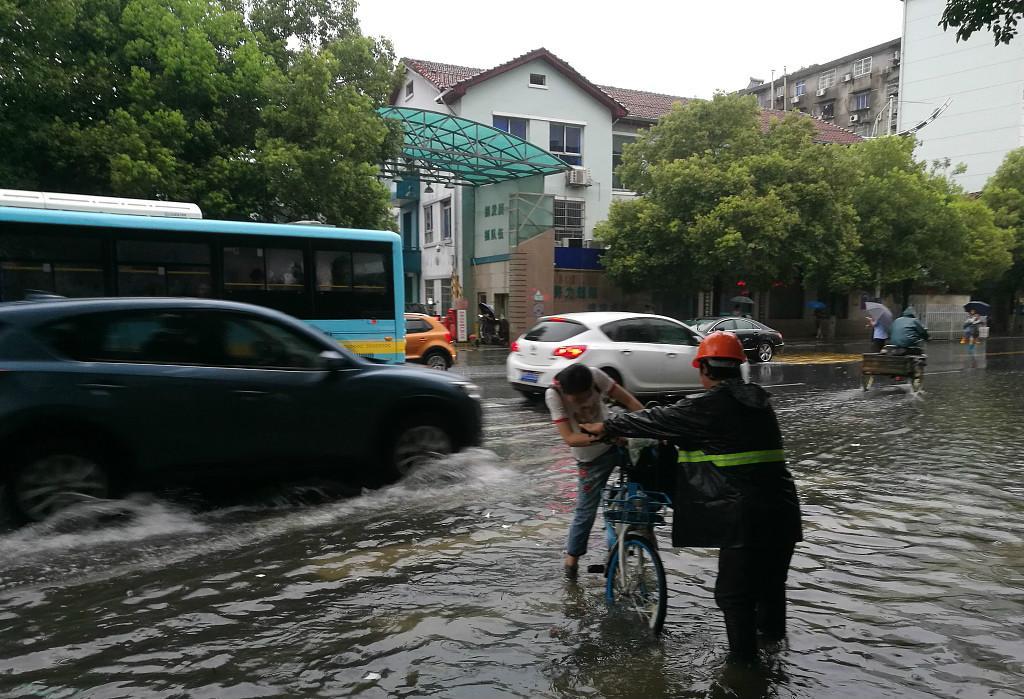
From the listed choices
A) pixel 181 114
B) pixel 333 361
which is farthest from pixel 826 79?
pixel 333 361

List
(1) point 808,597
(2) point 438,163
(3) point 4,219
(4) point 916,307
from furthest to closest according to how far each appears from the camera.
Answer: (4) point 916,307 < (2) point 438,163 < (3) point 4,219 < (1) point 808,597

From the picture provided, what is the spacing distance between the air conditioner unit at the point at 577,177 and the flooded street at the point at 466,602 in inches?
1045

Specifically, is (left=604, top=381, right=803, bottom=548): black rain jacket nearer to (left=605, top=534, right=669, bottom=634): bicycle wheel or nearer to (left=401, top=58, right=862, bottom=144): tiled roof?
(left=605, top=534, right=669, bottom=634): bicycle wheel

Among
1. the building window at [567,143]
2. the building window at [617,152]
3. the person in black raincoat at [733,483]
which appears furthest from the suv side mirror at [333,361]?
the building window at [617,152]

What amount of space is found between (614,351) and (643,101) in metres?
29.3

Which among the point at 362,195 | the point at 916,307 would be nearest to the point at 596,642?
the point at 362,195

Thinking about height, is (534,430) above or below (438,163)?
below

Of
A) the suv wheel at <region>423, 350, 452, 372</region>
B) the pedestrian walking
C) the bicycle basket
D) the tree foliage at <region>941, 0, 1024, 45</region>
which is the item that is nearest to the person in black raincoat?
the bicycle basket

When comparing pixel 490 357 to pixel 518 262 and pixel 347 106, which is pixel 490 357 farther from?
pixel 347 106

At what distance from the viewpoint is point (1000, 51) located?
5172cm

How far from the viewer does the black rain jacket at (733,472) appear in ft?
11.0

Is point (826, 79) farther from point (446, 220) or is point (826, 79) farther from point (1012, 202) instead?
point (446, 220)

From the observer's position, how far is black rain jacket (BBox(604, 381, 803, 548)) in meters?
3.36

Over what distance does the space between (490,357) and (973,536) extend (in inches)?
759
